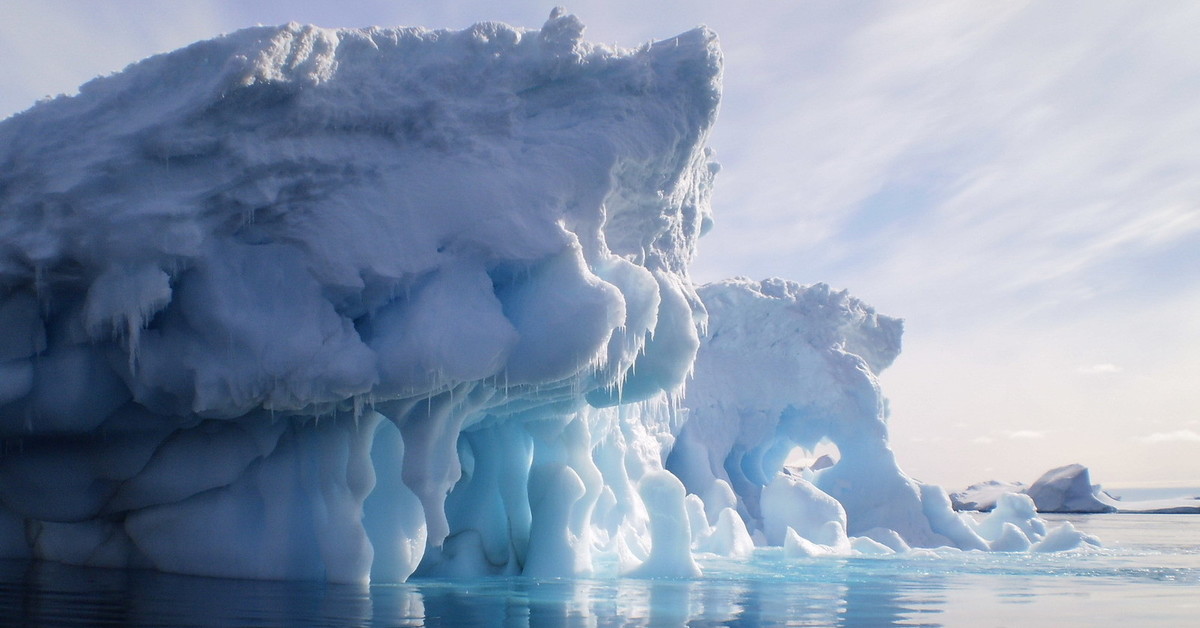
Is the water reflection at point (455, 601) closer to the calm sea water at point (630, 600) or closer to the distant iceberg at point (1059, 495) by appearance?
the calm sea water at point (630, 600)

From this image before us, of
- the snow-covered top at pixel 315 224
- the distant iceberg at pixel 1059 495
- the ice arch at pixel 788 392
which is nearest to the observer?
the snow-covered top at pixel 315 224

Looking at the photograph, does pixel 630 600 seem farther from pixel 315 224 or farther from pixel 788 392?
pixel 788 392

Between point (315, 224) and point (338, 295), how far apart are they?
0.65 m

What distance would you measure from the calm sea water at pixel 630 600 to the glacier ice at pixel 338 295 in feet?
2.72

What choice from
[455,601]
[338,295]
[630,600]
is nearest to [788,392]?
[338,295]

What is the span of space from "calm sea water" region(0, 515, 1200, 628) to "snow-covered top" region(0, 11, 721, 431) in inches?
65.3

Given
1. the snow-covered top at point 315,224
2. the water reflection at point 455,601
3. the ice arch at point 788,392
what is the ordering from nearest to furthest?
the water reflection at point 455,601 < the snow-covered top at point 315,224 < the ice arch at point 788,392

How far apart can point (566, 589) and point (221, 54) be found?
5.54 metres

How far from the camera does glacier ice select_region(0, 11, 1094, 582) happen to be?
761 cm

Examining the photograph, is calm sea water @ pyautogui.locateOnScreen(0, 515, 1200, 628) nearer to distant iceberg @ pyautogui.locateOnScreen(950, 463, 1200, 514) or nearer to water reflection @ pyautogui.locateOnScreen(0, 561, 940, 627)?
water reflection @ pyautogui.locateOnScreen(0, 561, 940, 627)

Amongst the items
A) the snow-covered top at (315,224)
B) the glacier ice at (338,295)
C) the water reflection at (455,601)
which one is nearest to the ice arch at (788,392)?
the glacier ice at (338,295)

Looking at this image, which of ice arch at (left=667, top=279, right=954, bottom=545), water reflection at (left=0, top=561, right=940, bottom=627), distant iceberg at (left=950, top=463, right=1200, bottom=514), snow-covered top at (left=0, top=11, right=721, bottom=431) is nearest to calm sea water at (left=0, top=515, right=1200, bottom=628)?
water reflection at (left=0, top=561, right=940, bottom=627)

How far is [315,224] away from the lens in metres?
7.91

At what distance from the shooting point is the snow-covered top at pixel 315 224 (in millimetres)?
7523
